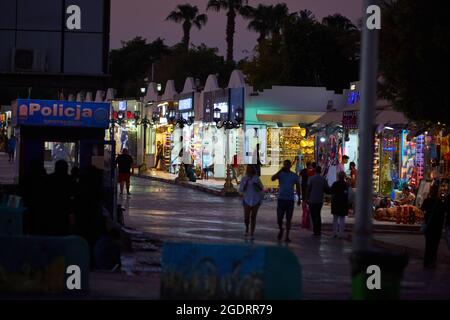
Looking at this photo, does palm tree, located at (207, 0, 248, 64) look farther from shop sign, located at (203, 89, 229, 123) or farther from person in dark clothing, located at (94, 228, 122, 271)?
person in dark clothing, located at (94, 228, 122, 271)

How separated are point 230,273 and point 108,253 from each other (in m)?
5.08

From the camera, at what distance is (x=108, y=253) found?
637 inches

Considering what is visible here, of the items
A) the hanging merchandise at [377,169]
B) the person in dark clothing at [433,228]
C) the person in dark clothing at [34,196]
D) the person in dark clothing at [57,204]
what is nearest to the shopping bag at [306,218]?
the person in dark clothing at [433,228]

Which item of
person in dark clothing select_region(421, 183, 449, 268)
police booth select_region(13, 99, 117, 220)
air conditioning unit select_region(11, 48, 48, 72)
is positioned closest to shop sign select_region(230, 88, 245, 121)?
police booth select_region(13, 99, 117, 220)

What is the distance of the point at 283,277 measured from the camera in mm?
11273

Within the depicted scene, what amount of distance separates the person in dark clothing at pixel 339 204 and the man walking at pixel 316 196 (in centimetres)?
39

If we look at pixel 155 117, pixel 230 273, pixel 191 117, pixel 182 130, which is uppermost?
pixel 155 117

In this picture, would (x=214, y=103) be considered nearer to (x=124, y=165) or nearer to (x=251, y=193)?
(x=124, y=165)

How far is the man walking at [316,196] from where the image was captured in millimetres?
25359

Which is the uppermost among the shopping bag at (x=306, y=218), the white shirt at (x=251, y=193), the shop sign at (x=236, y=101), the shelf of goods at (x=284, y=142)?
the shop sign at (x=236, y=101)

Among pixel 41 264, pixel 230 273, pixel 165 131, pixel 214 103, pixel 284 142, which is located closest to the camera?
pixel 230 273

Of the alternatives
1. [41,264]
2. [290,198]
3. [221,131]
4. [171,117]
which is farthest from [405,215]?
[171,117]

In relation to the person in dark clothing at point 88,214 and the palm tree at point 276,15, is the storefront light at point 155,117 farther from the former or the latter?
the person in dark clothing at point 88,214
